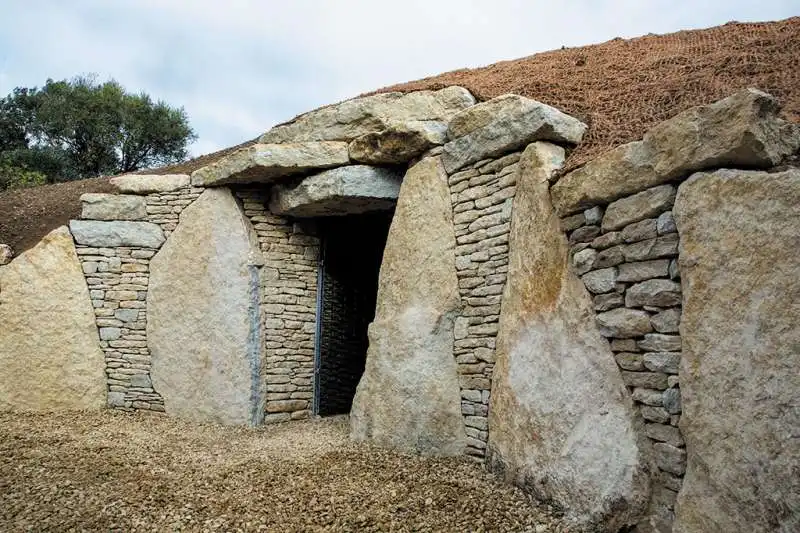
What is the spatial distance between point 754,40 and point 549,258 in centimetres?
298

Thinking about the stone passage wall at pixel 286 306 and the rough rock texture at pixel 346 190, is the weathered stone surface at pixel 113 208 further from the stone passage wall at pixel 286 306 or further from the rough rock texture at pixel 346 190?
the rough rock texture at pixel 346 190

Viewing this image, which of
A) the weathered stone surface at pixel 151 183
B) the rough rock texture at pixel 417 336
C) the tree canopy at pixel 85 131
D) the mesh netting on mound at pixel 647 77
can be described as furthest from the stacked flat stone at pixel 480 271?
the tree canopy at pixel 85 131

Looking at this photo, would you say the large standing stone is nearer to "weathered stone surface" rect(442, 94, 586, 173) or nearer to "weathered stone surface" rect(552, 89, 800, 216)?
"weathered stone surface" rect(442, 94, 586, 173)

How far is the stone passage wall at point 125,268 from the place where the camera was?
7.58 metres

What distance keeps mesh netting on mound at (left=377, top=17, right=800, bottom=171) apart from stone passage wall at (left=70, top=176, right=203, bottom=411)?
4.03 metres

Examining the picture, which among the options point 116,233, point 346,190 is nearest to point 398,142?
point 346,190

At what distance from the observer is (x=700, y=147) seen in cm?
325

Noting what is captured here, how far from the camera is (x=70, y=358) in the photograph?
738cm

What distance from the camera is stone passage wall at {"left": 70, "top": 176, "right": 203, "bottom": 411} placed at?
7.58 m

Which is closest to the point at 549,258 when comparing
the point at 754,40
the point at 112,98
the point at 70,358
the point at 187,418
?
the point at 754,40

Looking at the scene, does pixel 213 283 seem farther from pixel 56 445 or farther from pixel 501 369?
pixel 501 369

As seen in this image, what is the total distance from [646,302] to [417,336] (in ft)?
8.41

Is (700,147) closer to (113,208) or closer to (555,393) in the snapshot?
(555,393)

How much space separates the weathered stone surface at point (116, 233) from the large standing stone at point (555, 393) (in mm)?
5408
